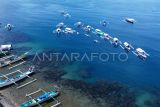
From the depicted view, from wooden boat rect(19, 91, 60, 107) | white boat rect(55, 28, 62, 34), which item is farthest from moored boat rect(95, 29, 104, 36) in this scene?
wooden boat rect(19, 91, 60, 107)

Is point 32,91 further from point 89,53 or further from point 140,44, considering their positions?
point 140,44

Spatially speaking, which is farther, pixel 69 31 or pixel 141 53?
pixel 69 31

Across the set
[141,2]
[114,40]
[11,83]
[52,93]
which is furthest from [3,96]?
[141,2]

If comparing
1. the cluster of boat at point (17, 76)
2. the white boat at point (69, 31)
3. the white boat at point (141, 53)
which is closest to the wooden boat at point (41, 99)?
the cluster of boat at point (17, 76)

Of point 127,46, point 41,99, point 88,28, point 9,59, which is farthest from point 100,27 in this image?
point 41,99

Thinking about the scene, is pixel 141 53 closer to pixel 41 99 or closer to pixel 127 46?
pixel 127 46

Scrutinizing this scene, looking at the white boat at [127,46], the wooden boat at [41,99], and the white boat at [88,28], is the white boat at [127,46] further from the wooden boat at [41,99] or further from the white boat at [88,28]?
the wooden boat at [41,99]

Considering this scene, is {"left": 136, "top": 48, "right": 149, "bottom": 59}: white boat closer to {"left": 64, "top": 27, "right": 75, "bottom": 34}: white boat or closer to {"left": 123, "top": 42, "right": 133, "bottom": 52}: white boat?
{"left": 123, "top": 42, "right": 133, "bottom": 52}: white boat
